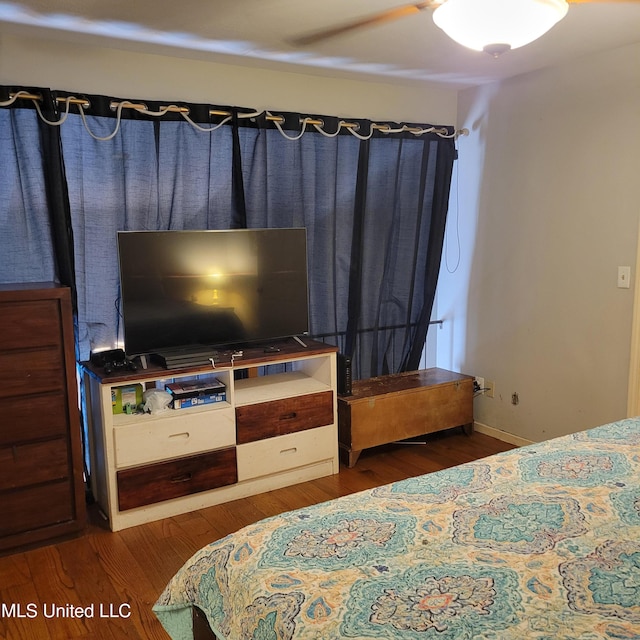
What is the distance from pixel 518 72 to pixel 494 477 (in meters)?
2.70

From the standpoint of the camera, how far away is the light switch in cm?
330

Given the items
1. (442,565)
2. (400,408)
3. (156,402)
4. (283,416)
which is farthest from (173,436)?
(442,565)

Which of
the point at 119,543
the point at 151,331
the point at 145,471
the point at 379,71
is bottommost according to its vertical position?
the point at 119,543

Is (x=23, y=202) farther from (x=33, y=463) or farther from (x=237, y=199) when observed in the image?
(x=33, y=463)

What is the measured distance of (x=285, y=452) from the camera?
3371 millimetres

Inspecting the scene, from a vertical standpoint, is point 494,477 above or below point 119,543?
above

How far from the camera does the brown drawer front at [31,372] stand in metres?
2.61

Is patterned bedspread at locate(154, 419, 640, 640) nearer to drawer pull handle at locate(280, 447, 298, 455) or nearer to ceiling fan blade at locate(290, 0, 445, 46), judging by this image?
drawer pull handle at locate(280, 447, 298, 455)

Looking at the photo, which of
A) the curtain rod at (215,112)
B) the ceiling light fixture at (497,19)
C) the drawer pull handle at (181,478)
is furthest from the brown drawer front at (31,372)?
the ceiling light fixture at (497,19)

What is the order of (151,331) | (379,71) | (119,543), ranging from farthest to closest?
(379,71)
(151,331)
(119,543)

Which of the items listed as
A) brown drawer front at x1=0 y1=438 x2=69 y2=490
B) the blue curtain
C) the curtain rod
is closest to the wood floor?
brown drawer front at x1=0 y1=438 x2=69 y2=490

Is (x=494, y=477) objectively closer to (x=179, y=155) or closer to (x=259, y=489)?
(x=259, y=489)

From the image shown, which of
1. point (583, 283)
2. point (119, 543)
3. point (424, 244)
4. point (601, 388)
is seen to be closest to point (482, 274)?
point (424, 244)

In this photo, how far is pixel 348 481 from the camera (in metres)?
3.49
